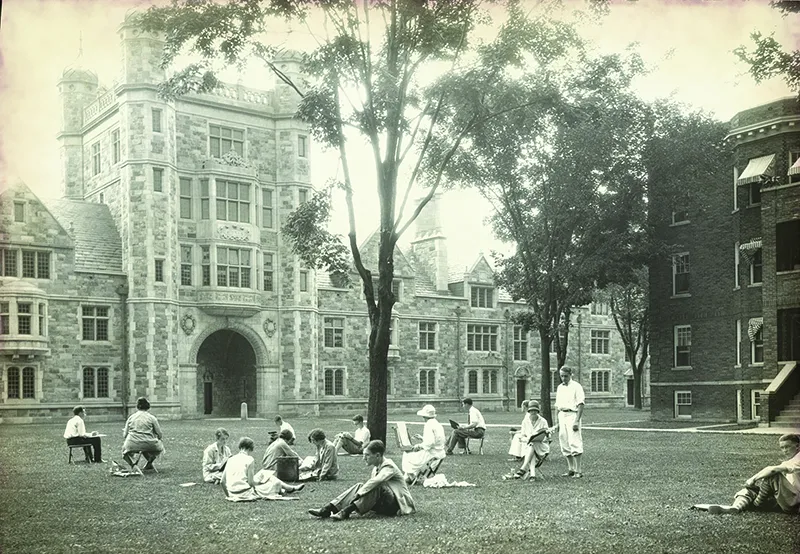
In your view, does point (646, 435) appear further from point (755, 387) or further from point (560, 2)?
point (560, 2)

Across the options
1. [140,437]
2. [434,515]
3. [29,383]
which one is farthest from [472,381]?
[434,515]

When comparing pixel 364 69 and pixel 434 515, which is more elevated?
pixel 364 69

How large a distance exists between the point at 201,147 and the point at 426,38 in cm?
2695

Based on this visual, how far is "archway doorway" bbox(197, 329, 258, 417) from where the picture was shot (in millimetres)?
45219

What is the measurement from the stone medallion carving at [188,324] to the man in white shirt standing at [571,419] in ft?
94.7

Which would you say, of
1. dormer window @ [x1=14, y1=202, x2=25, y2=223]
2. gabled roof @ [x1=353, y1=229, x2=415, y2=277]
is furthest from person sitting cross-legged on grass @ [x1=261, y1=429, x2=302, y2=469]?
gabled roof @ [x1=353, y1=229, x2=415, y2=277]

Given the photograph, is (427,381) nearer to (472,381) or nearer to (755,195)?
(472,381)

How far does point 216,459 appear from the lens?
54.9 ft

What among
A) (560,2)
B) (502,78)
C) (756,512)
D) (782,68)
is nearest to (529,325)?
(502,78)

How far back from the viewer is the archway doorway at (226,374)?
45.2 metres

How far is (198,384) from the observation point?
45.0 metres

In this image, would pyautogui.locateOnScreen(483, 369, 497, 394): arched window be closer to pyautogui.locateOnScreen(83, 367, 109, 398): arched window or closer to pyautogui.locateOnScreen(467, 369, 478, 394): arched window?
pyautogui.locateOnScreen(467, 369, 478, 394): arched window

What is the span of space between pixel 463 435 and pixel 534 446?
580 cm

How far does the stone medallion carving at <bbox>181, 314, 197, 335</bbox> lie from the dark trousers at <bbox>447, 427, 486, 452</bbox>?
2331 centimetres
